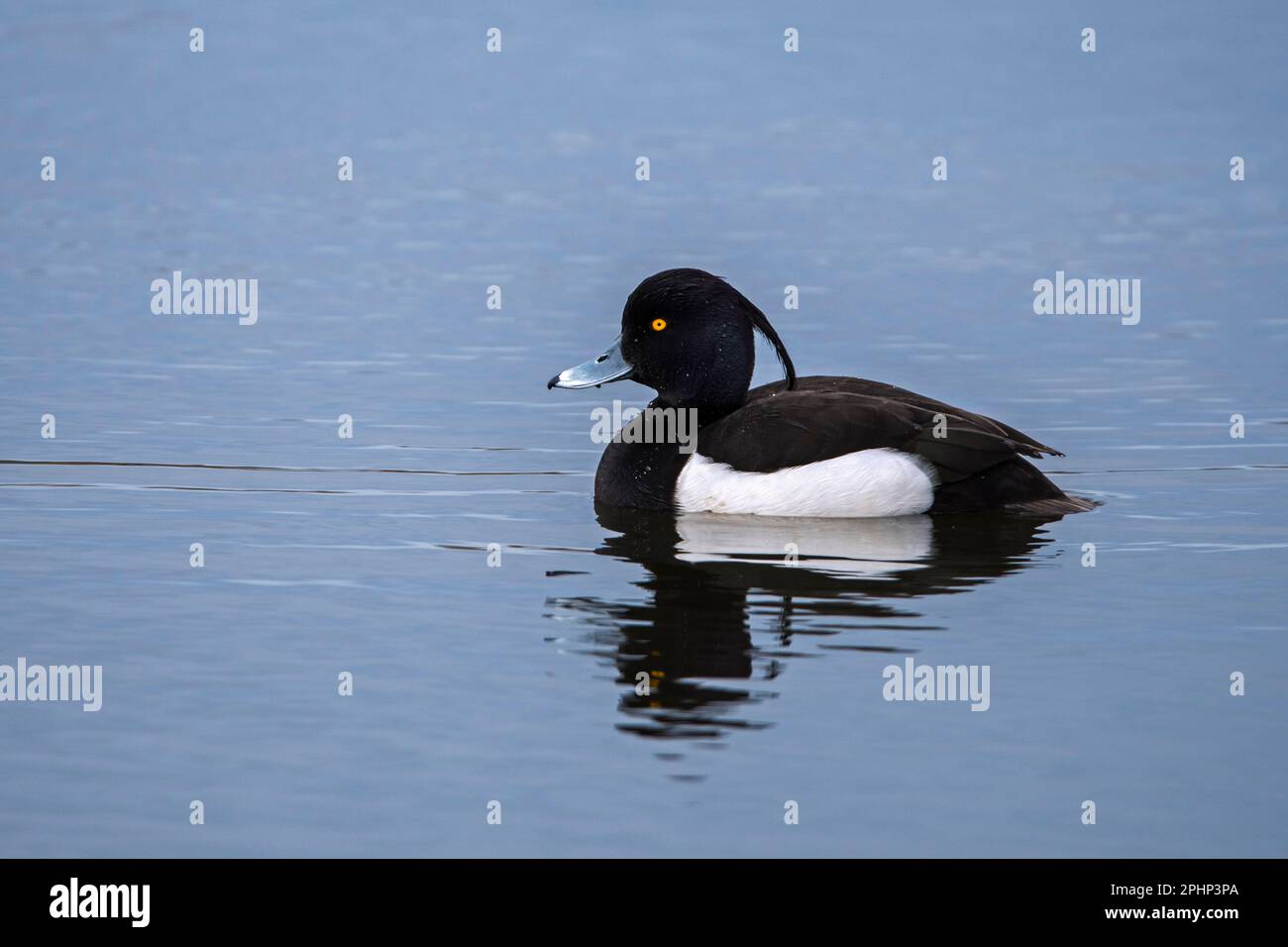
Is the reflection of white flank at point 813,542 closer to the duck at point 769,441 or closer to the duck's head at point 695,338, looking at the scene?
the duck at point 769,441

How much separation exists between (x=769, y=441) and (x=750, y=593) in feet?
6.30

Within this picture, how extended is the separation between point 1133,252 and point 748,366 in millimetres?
11741

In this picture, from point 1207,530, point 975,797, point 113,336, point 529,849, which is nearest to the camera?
point 529,849

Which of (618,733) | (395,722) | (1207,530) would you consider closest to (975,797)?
(618,733)

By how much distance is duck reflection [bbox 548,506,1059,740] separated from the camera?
7812 mm

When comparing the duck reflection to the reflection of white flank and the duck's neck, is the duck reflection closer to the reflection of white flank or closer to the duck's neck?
the reflection of white flank

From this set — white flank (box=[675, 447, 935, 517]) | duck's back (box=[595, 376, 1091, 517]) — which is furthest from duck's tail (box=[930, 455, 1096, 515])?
white flank (box=[675, 447, 935, 517])

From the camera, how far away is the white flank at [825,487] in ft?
36.6

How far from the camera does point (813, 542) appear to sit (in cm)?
1070

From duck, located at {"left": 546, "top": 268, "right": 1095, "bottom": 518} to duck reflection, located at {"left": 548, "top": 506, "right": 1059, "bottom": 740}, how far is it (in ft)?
0.41

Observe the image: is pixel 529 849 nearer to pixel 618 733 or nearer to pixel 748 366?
pixel 618 733

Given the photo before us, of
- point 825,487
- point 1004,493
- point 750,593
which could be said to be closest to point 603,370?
point 825,487

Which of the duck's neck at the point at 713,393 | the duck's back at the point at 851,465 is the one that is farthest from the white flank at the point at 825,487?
the duck's neck at the point at 713,393

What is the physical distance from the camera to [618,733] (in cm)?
729
